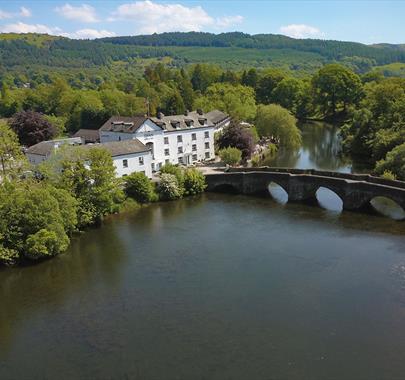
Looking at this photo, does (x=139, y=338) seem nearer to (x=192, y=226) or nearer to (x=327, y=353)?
(x=327, y=353)

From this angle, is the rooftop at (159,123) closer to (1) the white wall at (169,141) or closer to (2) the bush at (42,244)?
(1) the white wall at (169,141)

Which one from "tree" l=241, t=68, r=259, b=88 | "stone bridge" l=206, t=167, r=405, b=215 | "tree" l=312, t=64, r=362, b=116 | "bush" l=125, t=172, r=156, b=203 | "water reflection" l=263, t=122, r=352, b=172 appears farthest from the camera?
"tree" l=241, t=68, r=259, b=88

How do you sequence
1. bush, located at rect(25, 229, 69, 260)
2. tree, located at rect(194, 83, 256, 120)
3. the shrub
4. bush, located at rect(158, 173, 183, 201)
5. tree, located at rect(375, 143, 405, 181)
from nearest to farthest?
bush, located at rect(25, 229, 69, 260) → the shrub → tree, located at rect(375, 143, 405, 181) → bush, located at rect(158, 173, 183, 201) → tree, located at rect(194, 83, 256, 120)

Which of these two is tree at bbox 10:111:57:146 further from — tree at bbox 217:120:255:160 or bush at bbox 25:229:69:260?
bush at bbox 25:229:69:260

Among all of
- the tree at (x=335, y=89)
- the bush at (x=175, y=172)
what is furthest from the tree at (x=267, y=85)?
the bush at (x=175, y=172)

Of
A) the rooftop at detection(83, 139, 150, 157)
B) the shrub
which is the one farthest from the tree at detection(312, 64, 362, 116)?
the rooftop at detection(83, 139, 150, 157)

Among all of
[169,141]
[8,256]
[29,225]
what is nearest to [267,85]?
[169,141]
